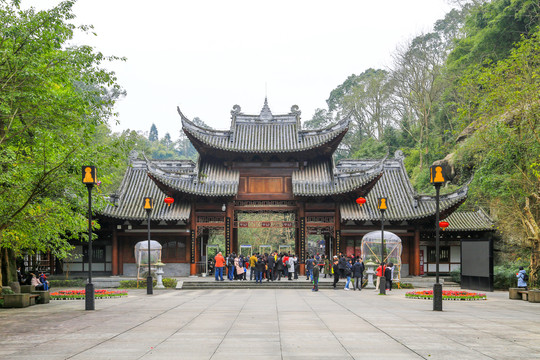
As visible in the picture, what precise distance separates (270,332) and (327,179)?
71.8 feet

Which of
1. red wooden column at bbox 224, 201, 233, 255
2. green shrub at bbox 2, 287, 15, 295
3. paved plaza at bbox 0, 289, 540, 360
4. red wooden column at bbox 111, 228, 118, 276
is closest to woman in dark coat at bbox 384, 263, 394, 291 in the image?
paved plaza at bbox 0, 289, 540, 360

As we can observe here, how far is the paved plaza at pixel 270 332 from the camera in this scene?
840cm

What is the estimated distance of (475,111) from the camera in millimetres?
40562

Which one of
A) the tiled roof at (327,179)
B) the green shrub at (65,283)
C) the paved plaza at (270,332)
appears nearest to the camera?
the paved plaza at (270,332)

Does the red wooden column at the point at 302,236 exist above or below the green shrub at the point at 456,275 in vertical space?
above

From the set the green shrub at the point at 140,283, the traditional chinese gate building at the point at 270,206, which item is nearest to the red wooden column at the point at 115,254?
the traditional chinese gate building at the point at 270,206

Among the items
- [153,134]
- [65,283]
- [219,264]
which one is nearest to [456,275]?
[219,264]

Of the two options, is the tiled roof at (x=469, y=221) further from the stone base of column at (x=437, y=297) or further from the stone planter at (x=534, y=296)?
the stone base of column at (x=437, y=297)

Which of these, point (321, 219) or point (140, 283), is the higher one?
point (321, 219)

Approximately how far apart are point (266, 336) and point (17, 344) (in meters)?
4.23

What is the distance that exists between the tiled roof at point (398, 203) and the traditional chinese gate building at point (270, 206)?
61 millimetres

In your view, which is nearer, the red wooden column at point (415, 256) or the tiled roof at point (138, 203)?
the tiled roof at point (138, 203)

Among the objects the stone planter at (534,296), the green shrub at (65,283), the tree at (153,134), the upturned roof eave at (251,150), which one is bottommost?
the green shrub at (65,283)

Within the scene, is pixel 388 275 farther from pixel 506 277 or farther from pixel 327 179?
pixel 327 179
